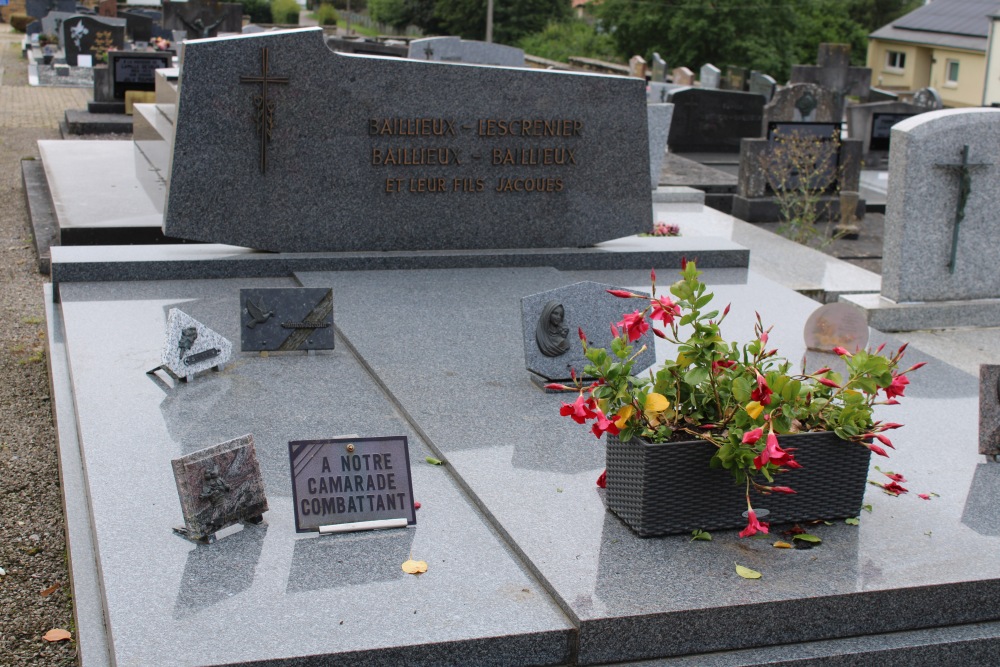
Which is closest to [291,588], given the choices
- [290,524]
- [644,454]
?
[290,524]

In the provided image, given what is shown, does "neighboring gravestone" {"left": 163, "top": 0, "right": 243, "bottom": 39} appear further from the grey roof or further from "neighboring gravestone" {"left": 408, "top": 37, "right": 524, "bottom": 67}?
the grey roof

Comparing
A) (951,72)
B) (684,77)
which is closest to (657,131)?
(684,77)

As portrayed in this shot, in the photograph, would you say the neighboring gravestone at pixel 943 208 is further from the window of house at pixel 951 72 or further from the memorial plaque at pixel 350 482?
the window of house at pixel 951 72

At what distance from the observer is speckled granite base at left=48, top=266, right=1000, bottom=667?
125 inches

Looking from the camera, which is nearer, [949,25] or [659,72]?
[659,72]

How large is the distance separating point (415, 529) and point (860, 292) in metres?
5.13

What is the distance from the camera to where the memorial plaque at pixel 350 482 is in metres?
3.62

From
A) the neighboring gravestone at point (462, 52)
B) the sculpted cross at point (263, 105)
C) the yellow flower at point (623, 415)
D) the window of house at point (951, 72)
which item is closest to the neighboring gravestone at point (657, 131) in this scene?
the sculpted cross at point (263, 105)

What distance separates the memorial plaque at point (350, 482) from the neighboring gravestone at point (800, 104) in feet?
43.0

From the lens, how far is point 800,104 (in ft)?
52.1

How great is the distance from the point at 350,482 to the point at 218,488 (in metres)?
0.41

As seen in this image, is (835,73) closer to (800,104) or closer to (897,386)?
(800,104)

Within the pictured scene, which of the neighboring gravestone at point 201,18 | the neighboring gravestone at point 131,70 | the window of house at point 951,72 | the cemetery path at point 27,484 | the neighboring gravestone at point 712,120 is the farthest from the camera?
the window of house at point 951,72

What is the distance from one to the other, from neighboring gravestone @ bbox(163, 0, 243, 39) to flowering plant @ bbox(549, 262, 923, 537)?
2420 cm
